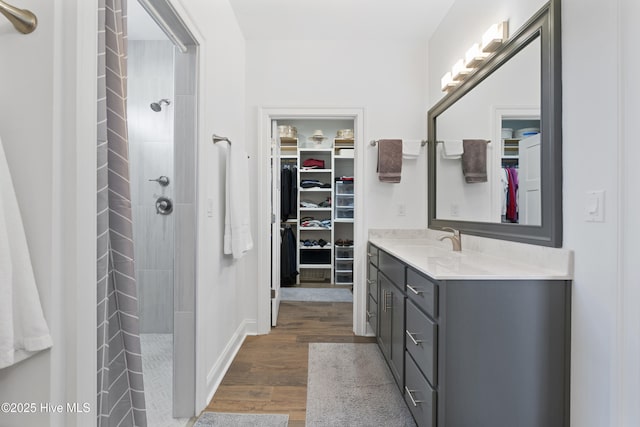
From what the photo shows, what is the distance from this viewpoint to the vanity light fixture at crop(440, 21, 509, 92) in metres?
1.65

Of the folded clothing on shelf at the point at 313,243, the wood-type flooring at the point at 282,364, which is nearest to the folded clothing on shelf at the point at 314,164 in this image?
the folded clothing on shelf at the point at 313,243

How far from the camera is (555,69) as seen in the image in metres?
1.29

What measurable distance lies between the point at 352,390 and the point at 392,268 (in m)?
0.79

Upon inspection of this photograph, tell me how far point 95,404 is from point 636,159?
1.78 meters

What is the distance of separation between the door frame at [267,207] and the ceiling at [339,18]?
63 cm

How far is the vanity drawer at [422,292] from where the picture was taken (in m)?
1.24

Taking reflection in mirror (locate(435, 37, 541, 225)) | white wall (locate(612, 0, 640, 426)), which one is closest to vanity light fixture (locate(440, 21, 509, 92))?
reflection in mirror (locate(435, 37, 541, 225))

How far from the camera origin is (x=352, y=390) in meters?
1.87

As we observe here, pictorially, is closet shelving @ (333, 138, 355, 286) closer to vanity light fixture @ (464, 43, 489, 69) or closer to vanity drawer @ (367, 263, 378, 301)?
vanity drawer @ (367, 263, 378, 301)

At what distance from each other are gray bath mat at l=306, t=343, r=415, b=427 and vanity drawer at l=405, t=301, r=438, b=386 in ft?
1.43

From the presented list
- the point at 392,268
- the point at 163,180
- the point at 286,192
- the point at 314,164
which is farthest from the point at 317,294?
the point at 163,180

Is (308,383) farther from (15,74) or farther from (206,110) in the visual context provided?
(15,74)

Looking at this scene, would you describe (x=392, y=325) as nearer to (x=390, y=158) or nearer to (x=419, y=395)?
(x=419, y=395)

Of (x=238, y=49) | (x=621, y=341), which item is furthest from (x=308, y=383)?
(x=238, y=49)
